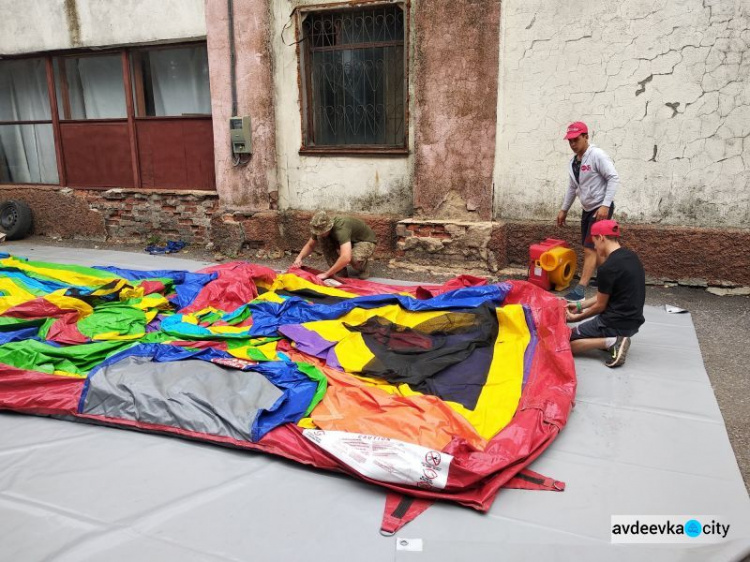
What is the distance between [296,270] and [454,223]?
1.93 metres

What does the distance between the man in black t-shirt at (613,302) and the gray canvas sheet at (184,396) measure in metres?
2.22

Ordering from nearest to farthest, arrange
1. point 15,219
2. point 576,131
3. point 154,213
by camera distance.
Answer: point 576,131 < point 154,213 < point 15,219

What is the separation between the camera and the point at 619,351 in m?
3.85

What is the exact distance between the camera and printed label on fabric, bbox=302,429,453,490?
2502mm

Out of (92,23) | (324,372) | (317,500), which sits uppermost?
(92,23)

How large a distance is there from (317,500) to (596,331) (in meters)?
2.36

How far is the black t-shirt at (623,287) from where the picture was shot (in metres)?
3.74

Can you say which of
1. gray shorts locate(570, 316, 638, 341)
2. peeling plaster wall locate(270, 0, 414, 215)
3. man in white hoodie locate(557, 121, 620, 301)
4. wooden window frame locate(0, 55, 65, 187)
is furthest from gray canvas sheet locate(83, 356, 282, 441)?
wooden window frame locate(0, 55, 65, 187)

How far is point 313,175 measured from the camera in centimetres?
721

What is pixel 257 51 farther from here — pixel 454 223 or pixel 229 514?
pixel 229 514

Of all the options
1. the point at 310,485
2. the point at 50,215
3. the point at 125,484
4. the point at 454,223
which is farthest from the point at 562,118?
the point at 50,215

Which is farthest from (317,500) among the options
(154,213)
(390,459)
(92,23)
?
(92,23)

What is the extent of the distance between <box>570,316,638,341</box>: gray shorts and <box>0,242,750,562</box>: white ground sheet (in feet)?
2.03

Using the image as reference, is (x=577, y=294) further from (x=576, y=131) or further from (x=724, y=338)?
(x=576, y=131)
